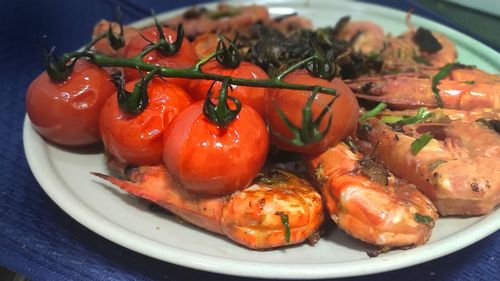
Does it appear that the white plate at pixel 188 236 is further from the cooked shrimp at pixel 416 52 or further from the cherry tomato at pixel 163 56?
the cooked shrimp at pixel 416 52

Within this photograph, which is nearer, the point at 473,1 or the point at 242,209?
the point at 242,209

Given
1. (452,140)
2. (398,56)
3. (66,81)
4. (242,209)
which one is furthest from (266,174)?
(398,56)

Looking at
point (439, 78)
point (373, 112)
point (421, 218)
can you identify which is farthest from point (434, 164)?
point (439, 78)

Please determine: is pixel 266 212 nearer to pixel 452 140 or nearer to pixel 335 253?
pixel 335 253

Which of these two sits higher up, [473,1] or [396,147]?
[473,1]

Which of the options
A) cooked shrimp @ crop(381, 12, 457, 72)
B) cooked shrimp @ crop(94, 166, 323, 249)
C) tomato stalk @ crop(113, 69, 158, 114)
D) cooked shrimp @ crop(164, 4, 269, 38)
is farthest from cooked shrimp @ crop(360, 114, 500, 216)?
cooked shrimp @ crop(164, 4, 269, 38)

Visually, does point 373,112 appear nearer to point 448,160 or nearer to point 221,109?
point 448,160

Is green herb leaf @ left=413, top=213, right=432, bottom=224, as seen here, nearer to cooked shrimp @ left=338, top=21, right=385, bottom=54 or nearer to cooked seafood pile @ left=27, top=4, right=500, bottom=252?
cooked seafood pile @ left=27, top=4, right=500, bottom=252
